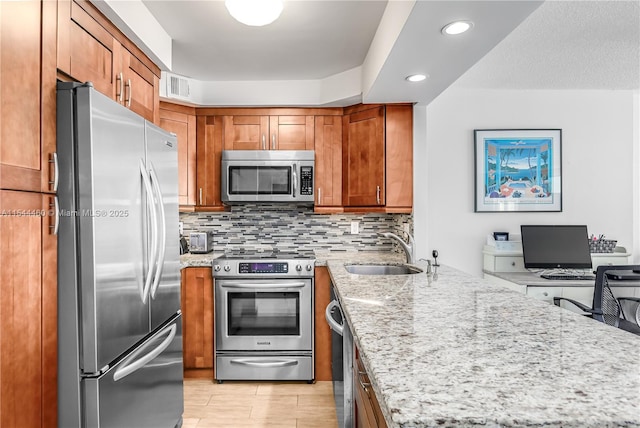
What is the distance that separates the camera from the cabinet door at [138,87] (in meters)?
1.89

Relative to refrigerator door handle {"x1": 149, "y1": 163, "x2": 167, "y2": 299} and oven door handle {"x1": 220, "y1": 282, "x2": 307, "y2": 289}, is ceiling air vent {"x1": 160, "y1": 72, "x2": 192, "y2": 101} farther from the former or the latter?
oven door handle {"x1": 220, "y1": 282, "x2": 307, "y2": 289}

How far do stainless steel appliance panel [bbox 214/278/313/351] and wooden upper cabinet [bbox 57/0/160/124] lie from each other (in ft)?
4.51

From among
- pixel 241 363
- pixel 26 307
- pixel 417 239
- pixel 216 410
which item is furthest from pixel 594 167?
pixel 26 307

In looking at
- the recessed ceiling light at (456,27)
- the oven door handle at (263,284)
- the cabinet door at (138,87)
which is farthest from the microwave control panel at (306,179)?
the recessed ceiling light at (456,27)

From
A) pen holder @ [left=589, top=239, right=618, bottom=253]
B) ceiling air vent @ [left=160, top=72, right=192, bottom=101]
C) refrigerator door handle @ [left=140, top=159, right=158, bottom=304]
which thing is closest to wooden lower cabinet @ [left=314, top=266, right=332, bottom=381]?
refrigerator door handle @ [left=140, top=159, right=158, bottom=304]

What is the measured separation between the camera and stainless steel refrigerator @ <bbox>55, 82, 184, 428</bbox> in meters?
1.37

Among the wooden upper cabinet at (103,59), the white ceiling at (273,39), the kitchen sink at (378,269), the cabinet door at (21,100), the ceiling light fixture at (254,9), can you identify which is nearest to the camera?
the cabinet door at (21,100)

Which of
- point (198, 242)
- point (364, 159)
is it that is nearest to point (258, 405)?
point (198, 242)

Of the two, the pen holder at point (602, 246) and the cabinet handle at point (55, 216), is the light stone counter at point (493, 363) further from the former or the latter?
the pen holder at point (602, 246)

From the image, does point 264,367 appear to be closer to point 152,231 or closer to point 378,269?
point 378,269

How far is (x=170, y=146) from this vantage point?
209 cm

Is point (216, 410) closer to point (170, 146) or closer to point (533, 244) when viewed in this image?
point (170, 146)

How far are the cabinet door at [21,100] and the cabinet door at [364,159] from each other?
217 cm

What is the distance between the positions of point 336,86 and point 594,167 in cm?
246
